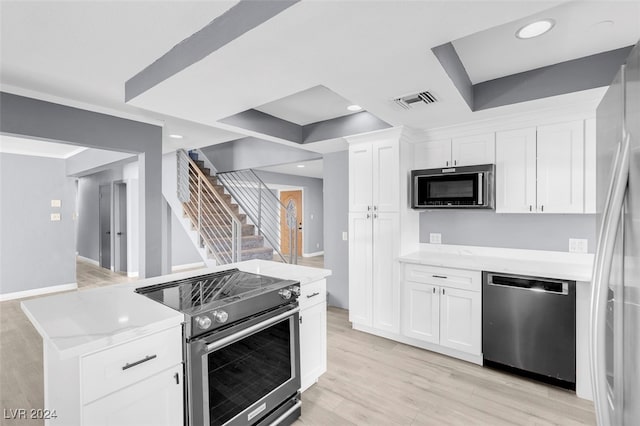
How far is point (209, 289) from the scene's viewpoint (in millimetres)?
1983

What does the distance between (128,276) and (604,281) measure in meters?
7.58

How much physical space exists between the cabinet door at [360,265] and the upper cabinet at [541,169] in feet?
4.48

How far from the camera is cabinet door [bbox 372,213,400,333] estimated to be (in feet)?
11.0

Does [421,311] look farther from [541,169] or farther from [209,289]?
[209,289]

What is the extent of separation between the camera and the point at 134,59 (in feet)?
6.86

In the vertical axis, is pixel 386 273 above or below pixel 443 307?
above

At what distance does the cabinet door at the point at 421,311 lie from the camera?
9.99ft

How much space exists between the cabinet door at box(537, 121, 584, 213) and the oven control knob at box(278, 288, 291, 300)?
237 centimetres

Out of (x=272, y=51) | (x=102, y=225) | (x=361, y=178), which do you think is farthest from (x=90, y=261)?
(x=272, y=51)

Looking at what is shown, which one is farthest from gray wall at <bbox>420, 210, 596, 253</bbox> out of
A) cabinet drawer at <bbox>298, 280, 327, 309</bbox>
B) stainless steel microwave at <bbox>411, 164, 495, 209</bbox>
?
Result: cabinet drawer at <bbox>298, 280, 327, 309</bbox>

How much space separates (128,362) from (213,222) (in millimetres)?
4435

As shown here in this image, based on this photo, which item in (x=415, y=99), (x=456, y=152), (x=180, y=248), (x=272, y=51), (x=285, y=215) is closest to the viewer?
(x=272, y=51)

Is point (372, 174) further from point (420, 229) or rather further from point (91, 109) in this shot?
point (91, 109)

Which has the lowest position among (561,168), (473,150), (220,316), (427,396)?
(427,396)
